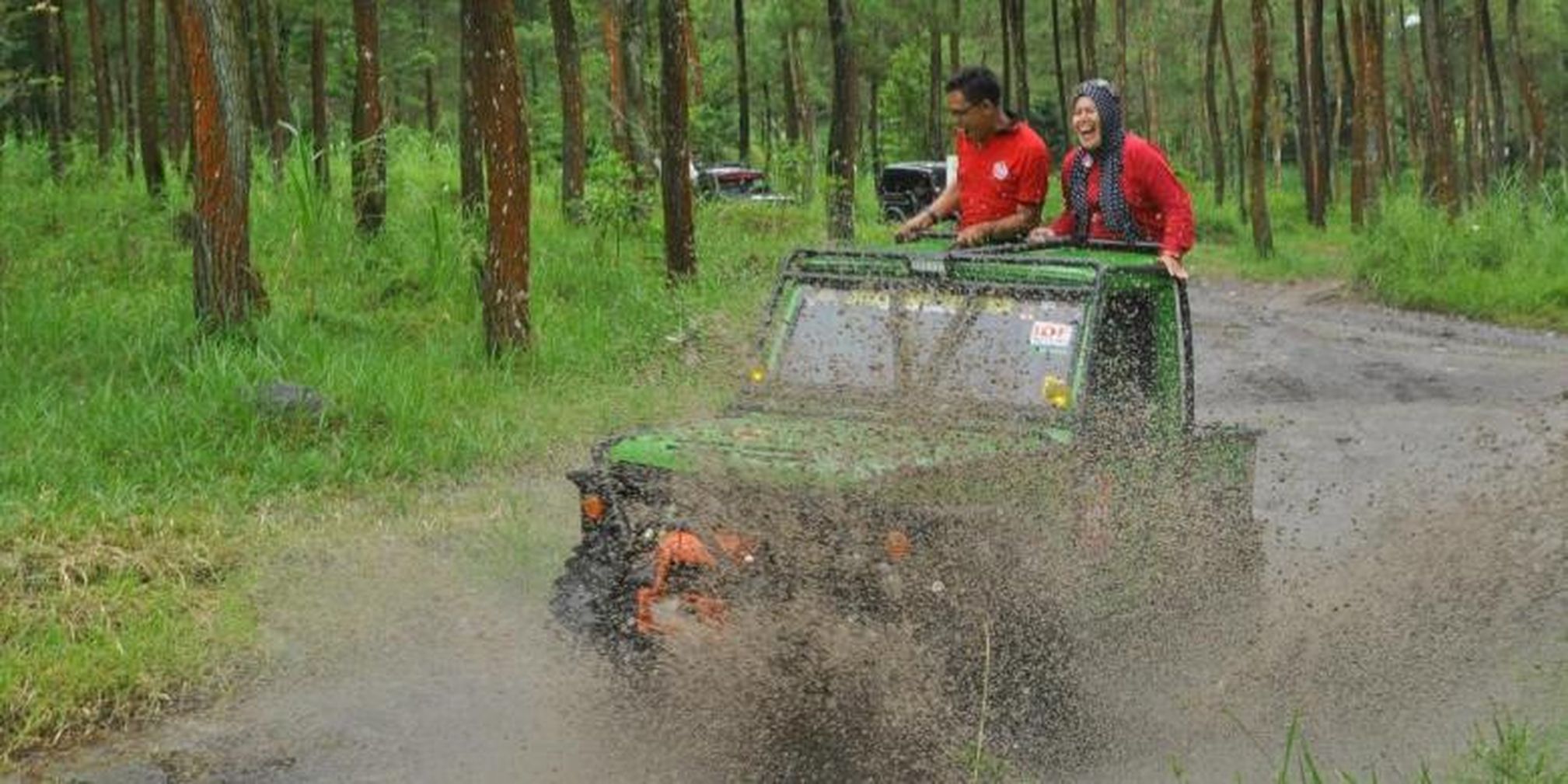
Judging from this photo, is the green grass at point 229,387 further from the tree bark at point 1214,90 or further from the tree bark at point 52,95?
the tree bark at point 1214,90

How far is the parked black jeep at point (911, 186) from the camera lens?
97.4ft

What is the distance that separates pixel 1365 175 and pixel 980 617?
24.5m

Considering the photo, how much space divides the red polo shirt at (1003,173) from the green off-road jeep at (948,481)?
25.1 inches

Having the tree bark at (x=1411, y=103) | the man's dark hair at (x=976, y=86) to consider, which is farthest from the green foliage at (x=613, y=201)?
the tree bark at (x=1411, y=103)

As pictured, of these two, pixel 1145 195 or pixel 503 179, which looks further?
pixel 503 179

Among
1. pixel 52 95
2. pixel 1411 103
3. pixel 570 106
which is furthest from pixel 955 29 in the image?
pixel 52 95

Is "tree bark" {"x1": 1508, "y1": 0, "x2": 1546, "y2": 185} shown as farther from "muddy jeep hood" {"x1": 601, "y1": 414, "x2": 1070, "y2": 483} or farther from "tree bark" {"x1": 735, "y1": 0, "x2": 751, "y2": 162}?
"muddy jeep hood" {"x1": 601, "y1": 414, "x2": 1070, "y2": 483}

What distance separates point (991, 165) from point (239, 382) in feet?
15.5

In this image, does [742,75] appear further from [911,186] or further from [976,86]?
[976,86]

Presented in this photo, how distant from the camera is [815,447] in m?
5.75

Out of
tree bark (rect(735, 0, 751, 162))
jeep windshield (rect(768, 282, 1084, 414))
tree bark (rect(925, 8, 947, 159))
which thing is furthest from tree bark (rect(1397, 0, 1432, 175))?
jeep windshield (rect(768, 282, 1084, 414))

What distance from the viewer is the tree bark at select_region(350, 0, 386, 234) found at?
48.1 ft

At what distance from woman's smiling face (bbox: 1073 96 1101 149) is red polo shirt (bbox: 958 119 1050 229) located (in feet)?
0.61

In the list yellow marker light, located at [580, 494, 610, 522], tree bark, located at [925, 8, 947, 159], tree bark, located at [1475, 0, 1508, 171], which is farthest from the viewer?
tree bark, located at [925, 8, 947, 159]
